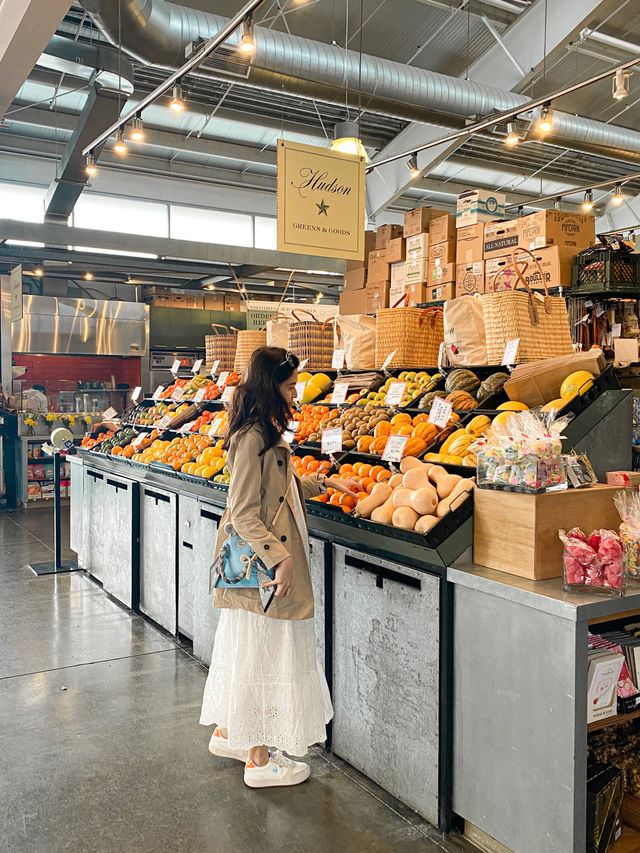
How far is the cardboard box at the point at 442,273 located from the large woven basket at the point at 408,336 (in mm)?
1330

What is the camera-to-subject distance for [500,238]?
5359 millimetres

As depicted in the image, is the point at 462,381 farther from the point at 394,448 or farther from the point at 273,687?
the point at 273,687

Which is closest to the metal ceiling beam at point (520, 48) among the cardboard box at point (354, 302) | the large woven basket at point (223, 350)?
the cardboard box at point (354, 302)

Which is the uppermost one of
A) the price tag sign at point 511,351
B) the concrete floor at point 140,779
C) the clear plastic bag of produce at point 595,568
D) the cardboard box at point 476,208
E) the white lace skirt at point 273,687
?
the cardboard box at point 476,208

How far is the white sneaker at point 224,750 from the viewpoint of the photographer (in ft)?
10.3

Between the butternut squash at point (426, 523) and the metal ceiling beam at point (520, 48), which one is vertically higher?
the metal ceiling beam at point (520, 48)

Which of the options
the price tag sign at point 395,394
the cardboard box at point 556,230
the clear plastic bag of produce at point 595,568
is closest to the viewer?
the clear plastic bag of produce at point 595,568

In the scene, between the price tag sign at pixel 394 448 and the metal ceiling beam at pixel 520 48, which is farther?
the metal ceiling beam at pixel 520 48

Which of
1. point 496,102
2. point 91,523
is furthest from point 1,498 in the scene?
point 496,102

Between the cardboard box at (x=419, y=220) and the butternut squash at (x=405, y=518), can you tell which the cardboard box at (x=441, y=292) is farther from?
the butternut squash at (x=405, y=518)

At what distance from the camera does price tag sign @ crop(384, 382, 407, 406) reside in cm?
390

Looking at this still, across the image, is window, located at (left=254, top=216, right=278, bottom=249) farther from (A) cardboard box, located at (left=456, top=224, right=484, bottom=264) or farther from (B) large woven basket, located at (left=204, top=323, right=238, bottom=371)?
(A) cardboard box, located at (left=456, top=224, right=484, bottom=264)

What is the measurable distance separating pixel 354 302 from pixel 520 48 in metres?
3.16

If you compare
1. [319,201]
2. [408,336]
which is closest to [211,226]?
[319,201]
